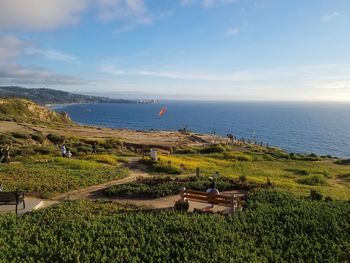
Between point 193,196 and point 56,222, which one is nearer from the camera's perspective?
point 56,222

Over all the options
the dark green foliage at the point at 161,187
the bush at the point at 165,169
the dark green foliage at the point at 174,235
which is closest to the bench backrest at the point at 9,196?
the dark green foliage at the point at 174,235

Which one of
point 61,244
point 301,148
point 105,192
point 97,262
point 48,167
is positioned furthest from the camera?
point 301,148

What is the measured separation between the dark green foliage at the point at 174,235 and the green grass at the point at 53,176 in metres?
4.04

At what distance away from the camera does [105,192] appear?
68.9ft

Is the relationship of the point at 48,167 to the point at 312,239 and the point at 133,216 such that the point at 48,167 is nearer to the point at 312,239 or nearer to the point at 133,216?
the point at 133,216

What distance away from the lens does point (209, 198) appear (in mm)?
17797

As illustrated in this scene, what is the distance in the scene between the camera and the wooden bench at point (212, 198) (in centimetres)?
1711

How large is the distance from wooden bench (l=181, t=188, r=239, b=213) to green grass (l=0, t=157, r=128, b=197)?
688 cm

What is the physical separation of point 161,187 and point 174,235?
24.8 feet

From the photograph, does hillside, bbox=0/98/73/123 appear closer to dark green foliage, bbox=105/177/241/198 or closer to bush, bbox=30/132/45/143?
bush, bbox=30/132/45/143

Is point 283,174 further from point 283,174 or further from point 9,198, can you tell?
point 9,198

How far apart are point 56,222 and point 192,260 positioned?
5898 millimetres

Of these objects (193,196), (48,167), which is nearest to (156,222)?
(193,196)

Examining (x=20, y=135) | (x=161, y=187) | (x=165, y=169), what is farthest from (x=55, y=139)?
(x=161, y=187)
